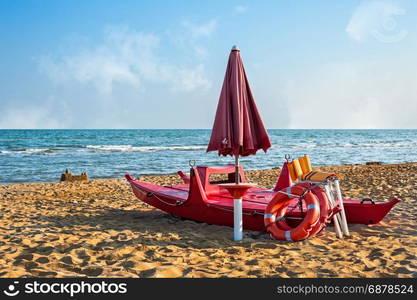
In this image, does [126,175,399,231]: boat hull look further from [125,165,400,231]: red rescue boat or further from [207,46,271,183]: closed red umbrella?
[207,46,271,183]: closed red umbrella

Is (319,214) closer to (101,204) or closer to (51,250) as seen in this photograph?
(51,250)

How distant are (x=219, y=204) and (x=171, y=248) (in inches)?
59.2

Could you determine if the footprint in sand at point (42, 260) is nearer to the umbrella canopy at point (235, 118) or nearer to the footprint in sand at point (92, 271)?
the footprint in sand at point (92, 271)

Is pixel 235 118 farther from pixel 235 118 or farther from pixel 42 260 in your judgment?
pixel 42 260

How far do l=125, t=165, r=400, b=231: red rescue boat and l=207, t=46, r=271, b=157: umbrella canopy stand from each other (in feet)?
3.43

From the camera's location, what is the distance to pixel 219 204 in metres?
6.91

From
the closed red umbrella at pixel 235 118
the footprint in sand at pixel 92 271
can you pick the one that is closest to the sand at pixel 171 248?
the footprint in sand at pixel 92 271

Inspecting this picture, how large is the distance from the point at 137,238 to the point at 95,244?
0.68 meters

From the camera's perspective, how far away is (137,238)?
628 cm

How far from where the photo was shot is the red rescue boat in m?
6.49

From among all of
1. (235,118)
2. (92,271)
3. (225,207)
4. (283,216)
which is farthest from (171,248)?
(235,118)

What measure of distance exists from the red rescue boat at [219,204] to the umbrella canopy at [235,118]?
3.43 feet

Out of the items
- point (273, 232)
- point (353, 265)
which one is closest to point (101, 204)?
point (273, 232)

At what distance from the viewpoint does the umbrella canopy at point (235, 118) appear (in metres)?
5.86
